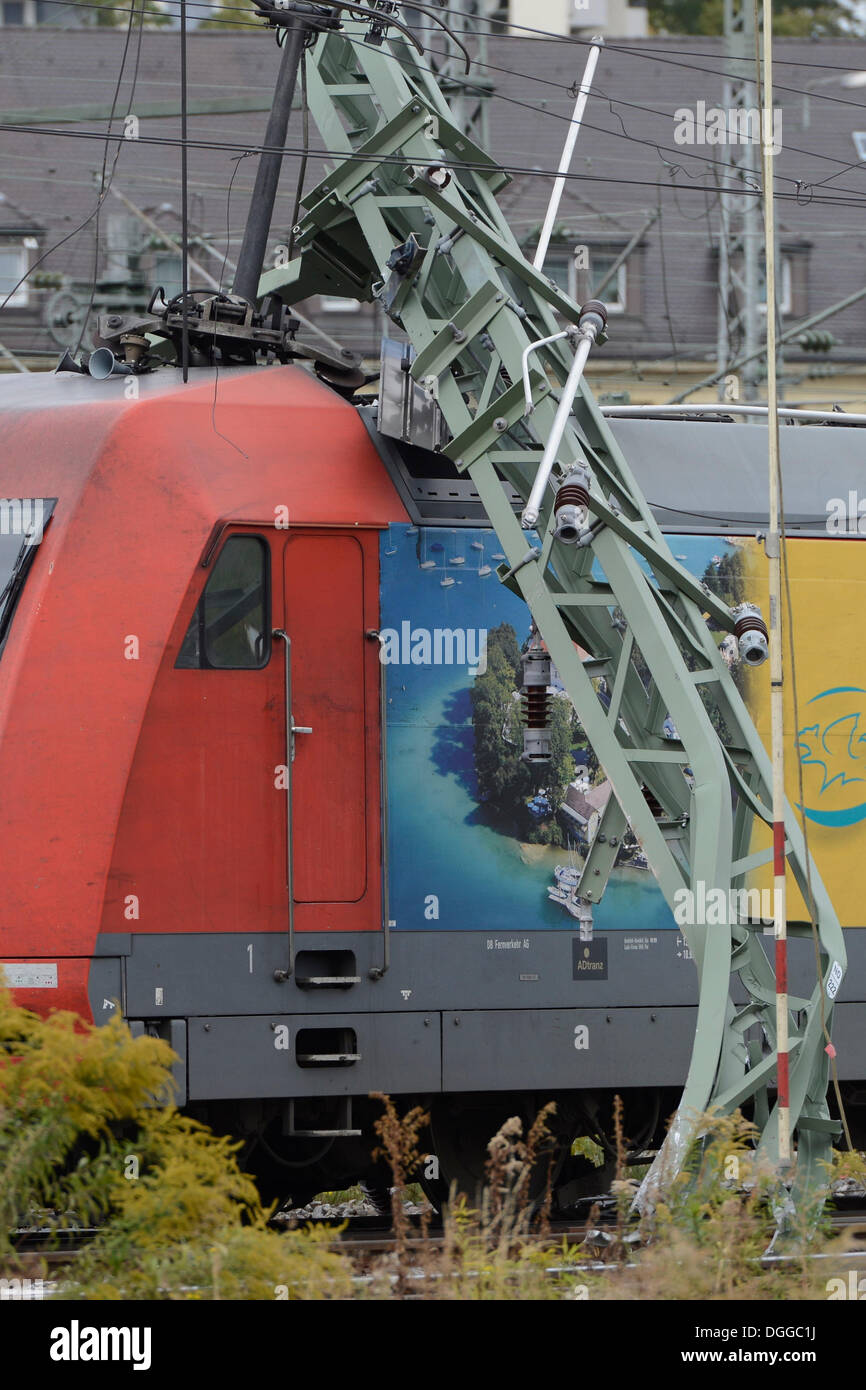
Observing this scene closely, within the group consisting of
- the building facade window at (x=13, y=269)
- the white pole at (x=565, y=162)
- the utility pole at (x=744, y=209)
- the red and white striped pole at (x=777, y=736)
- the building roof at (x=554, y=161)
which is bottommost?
the red and white striped pole at (x=777, y=736)

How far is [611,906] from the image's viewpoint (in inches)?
361

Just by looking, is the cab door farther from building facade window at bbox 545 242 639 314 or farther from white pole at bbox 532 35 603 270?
building facade window at bbox 545 242 639 314

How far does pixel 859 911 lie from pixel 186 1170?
16.0ft

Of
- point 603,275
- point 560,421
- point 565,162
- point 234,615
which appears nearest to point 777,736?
point 560,421

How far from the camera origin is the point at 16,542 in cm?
859

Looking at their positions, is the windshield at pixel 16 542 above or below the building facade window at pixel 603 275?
below

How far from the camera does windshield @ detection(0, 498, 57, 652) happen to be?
→ 27.9ft

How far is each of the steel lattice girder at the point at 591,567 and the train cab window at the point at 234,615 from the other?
119 cm

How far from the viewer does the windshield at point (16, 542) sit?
8500mm

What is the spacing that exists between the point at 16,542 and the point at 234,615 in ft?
3.76

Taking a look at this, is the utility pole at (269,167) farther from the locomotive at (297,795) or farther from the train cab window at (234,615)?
the train cab window at (234,615)

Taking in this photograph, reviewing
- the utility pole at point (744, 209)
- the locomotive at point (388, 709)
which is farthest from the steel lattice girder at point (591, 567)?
the utility pole at point (744, 209)

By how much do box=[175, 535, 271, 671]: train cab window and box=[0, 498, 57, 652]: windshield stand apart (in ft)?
2.84
